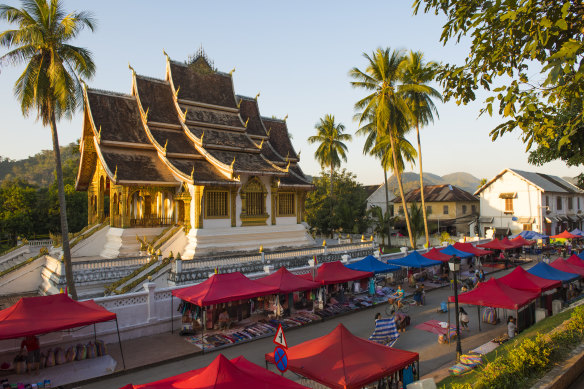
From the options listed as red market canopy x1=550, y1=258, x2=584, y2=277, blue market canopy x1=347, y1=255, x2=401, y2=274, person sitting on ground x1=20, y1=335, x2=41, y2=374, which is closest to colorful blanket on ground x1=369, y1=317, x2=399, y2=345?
blue market canopy x1=347, y1=255, x2=401, y2=274

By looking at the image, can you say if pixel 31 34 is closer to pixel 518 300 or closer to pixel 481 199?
pixel 518 300

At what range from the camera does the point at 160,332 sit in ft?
44.1

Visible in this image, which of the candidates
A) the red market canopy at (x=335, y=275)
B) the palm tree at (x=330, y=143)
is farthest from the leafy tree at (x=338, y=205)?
the red market canopy at (x=335, y=275)

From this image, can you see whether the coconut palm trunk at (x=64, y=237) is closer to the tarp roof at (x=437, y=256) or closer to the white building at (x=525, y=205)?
the tarp roof at (x=437, y=256)

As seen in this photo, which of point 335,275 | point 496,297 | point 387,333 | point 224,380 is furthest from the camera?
point 335,275

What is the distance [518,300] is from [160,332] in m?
11.7

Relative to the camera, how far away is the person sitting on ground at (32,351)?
32.9 feet

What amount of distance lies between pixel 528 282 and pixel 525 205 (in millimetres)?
29946

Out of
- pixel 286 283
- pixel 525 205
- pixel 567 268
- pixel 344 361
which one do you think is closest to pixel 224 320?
pixel 286 283

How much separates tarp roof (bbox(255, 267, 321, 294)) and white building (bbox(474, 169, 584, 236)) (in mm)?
32185

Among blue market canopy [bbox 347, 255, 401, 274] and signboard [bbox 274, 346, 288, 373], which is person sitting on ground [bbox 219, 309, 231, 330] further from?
signboard [bbox 274, 346, 288, 373]

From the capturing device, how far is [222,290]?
1245 centimetres

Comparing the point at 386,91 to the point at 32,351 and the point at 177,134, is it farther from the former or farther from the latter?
the point at 32,351

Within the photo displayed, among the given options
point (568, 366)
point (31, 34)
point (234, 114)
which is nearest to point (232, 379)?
point (568, 366)
